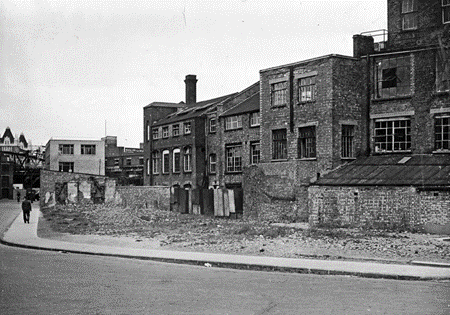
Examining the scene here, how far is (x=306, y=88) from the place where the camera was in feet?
111

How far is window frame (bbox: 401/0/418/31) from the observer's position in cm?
3209

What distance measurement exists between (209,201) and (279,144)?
281 inches

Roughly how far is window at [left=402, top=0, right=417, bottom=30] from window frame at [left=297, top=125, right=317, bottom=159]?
7.62 m

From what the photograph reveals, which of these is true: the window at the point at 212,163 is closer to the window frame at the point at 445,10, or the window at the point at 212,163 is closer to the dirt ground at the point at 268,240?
the dirt ground at the point at 268,240

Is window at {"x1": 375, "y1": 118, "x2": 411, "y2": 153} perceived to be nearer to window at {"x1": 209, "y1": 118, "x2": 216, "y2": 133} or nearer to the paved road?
the paved road

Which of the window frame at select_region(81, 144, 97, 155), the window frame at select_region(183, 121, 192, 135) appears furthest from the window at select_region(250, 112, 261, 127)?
the window frame at select_region(81, 144, 97, 155)

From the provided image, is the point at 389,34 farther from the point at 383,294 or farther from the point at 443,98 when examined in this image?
the point at 383,294

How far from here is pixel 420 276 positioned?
13297mm

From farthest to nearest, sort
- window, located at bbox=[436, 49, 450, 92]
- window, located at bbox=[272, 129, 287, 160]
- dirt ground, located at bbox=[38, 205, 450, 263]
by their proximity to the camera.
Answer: window, located at bbox=[272, 129, 287, 160]
window, located at bbox=[436, 49, 450, 92]
dirt ground, located at bbox=[38, 205, 450, 263]

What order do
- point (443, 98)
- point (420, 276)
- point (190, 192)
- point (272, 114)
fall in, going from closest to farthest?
1. point (420, 276)
2. point (443, 98)
3. point (272, 114)
4. point (190, 192)

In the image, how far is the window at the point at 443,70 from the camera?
1165 inches

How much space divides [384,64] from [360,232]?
1101 centimetres

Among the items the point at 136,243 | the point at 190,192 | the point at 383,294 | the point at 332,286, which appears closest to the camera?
the point at 383,294

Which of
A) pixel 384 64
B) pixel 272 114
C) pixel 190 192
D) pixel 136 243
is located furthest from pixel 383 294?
pixel 190 192
